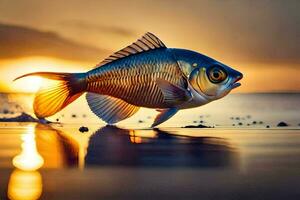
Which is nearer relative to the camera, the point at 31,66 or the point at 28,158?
the point at 28,158

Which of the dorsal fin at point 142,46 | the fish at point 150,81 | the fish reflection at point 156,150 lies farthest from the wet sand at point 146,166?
the dorsal fin at point 142,46

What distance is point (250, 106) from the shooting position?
7.62ft

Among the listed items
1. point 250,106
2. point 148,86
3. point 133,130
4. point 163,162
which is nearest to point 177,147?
point 163,162

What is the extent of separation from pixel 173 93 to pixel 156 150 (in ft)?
1.14

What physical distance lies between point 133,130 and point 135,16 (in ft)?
1.93

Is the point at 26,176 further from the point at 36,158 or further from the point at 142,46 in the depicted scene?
the point at 142,46

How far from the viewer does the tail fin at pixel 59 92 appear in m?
1.72

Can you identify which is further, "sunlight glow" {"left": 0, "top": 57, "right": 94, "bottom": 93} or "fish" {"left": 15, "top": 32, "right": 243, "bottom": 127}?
"sunlight glow" {"left": 0, "top": 57, "right": 94, "bottom": 93}

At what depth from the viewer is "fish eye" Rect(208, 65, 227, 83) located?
1.71m

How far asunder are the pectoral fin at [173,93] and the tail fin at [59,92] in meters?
0.25

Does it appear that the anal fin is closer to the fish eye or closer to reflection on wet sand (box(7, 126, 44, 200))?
the fish eye

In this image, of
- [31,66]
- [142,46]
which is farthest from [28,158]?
[31,66]

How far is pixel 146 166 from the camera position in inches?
43.9

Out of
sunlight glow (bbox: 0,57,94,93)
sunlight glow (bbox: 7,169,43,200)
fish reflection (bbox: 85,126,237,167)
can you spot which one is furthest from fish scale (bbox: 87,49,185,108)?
sunlight glow (bbox: 7,169,43,200)
